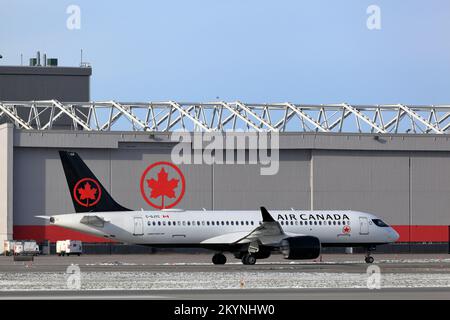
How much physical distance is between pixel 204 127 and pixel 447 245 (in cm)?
2469

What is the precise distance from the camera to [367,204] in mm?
99250

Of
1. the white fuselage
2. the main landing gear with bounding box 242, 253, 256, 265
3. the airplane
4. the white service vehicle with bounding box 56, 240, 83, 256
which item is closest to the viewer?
the main landing gear with bounding box 242, 253, 256, 265

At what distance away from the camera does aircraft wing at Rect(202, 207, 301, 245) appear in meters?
67.7

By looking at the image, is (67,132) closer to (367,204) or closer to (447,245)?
(367,204)

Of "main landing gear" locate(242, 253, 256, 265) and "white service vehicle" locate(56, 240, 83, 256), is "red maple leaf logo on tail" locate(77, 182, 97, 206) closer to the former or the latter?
"main landing gear" locate(242, 253, 256, 265)

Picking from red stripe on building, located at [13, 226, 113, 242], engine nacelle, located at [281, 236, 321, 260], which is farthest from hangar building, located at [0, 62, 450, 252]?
engine nacelle, located at [281, 236, 321, 260]

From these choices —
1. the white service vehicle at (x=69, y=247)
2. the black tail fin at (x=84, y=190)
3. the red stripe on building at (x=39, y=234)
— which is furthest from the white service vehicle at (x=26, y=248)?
the black tail fin at (x=84, y=190)

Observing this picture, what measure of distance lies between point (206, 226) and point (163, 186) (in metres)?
26.7

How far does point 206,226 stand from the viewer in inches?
2776

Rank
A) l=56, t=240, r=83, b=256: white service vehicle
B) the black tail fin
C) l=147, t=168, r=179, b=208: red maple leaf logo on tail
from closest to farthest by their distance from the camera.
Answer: the black tail fin < l=56, t=240, r=83, b=256: white service vehicle < l=147, t=168, r=179, b=208: red maple leaf logo on tail

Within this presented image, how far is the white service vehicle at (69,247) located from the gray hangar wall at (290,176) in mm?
4304

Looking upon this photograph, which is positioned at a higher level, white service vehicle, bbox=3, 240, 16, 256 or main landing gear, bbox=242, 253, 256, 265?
main landing gear, bbox=242, 253, 256, 265

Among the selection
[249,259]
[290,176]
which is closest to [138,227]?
[249,259]

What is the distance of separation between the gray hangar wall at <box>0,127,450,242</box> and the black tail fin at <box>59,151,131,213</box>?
21294 mm
